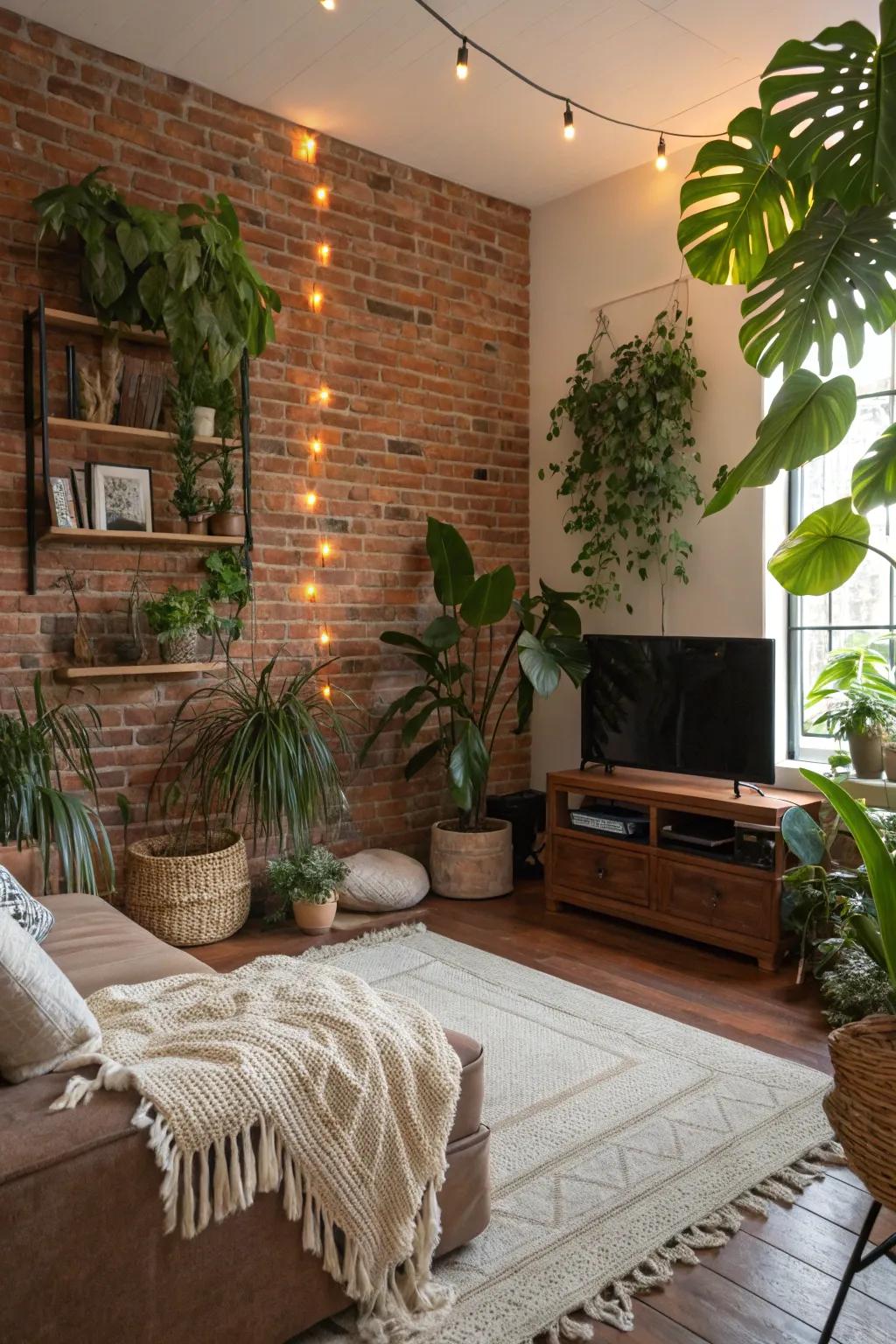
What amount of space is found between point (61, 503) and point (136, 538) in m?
0.28

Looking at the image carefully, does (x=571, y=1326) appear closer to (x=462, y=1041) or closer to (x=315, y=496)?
(x=462, y=1041)

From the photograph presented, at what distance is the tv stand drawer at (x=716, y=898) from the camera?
3498 mm

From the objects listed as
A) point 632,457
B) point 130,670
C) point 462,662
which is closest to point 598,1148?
point 130,670

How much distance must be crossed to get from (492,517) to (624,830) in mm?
1767

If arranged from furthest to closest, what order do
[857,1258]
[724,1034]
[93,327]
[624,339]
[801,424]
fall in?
1. [624,339]
2. [93,327]
3. [724,1034]
4. [801,424]
5. [857,1258]

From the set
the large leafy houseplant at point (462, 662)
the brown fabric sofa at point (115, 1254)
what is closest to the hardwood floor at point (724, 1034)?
the brown fabric sofa at point (115, 1254)

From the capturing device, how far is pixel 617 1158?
229 centimetres

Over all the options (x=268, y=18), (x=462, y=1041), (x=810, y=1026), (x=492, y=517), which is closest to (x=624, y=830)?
(x=810, y=1026)

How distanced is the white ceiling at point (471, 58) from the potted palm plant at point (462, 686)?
1.63 metres

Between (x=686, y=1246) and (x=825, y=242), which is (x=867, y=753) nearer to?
(x=825, y=242)

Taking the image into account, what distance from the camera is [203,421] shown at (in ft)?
12.3

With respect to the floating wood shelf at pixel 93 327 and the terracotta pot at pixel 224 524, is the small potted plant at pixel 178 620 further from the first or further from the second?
the floating wood shelf at pixel 93 327

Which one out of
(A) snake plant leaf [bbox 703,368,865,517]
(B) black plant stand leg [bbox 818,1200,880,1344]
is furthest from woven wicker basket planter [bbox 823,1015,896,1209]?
(A) snake plant leaf [bbox 703,368,865,517]

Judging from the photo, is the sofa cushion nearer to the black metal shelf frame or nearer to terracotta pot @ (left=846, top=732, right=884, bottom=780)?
the black metal shelf frame
